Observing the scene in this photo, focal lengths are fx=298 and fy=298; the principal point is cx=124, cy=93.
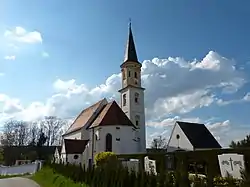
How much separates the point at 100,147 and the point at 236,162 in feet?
98.9

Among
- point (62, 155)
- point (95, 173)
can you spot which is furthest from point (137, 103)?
point (95, 173)

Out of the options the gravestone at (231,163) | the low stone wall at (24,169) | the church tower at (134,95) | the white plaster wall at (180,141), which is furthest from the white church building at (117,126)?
the gravestone at (231,163)

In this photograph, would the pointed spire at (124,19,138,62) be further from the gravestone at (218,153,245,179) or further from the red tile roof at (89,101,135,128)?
the gravestone at (218,153,245,179)

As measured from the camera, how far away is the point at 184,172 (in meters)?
7.14

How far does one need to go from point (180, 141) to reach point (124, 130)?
12.1 m

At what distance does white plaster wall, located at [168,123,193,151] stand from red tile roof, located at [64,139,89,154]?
15.9m

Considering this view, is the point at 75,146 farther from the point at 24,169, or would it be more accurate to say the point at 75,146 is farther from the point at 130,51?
the point at 130,51

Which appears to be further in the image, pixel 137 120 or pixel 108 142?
pixel 137 120

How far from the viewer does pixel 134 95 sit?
54.0 meters

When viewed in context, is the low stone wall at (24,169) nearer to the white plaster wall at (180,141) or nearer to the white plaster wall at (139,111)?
the white plaster wall at (139,111)

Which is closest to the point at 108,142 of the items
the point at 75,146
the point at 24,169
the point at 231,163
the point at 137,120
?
the point at 75,146

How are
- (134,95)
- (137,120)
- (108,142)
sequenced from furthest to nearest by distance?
(134,95), (137,120), (108,142)

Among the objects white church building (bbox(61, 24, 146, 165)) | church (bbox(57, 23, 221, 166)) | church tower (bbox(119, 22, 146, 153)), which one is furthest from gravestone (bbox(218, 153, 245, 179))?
church tower (bbox(119, 22, 146, 153))

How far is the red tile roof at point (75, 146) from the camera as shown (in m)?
48.2
